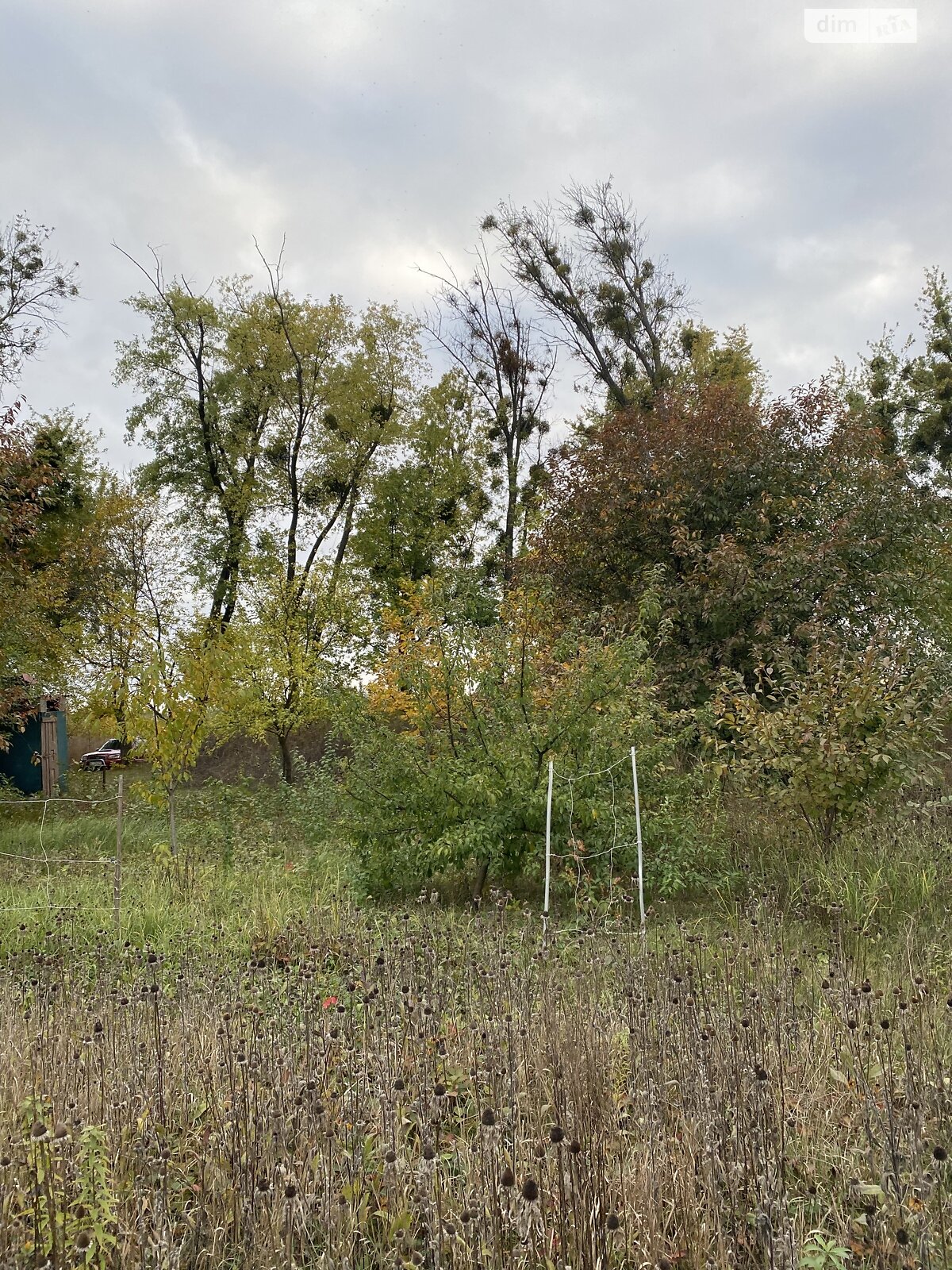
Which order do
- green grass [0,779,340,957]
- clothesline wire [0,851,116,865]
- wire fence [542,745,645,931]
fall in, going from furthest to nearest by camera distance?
1. clothesline wire [0,851,116,865]
2. wire fence [542,745,645,931]
3. green grass [0,779,340,957]

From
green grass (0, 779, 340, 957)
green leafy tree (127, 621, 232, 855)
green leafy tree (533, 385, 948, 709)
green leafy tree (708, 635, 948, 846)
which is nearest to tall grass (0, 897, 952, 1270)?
green grass (0, 779, 340, 957)

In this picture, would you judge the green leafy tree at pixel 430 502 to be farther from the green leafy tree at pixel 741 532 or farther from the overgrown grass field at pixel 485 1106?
the overgrown grass field at pixel 485 1106

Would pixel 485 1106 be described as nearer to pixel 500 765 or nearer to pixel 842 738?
pixel 500 765

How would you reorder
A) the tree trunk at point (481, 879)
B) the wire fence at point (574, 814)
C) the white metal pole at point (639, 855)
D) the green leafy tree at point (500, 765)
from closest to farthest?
1. the white metal pole at point (639, 855)
2. the wire fence at point (574, 814)
3. the green leafy tree at point (500, 765)
4. the tree trunk at point (481, 879)

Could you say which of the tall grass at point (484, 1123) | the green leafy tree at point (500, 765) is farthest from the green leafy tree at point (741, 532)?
the tall grass at point (484, 1123)

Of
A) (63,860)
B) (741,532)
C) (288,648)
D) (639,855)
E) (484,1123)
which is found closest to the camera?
(484,1123)

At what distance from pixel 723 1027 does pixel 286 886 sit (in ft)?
16.9

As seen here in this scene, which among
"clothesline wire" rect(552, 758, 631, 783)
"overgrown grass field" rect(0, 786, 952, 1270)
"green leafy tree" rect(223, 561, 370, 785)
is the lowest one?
"overgrown grass field" rect(0, 786, 952, 1270)

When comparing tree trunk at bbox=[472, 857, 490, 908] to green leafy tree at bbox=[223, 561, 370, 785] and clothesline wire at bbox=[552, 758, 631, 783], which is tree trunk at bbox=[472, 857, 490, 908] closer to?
clothesline wire at bbox=[552, 758, 631, 783]

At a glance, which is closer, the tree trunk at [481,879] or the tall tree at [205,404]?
the tree trunk at [481,879]

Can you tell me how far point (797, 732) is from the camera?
699 cm

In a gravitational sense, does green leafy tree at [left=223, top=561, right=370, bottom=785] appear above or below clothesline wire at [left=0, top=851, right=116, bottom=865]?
above

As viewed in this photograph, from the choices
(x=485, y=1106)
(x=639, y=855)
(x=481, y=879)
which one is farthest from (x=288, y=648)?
(x=485, y=1106)

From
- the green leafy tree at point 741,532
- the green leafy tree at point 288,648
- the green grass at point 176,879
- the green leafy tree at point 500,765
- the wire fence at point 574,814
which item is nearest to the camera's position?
the green grass at point 176,879
